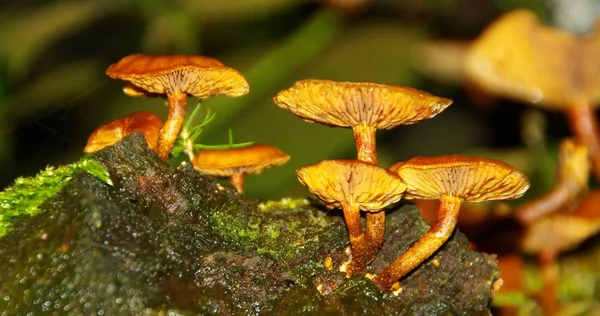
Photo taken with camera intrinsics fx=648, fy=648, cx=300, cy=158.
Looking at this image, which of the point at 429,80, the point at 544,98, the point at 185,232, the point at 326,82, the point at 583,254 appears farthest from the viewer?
the point at 429,80

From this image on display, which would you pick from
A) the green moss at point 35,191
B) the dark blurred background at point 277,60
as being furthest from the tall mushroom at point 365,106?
the dark blurred background at point 277,60

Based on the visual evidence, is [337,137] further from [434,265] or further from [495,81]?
[434,265]

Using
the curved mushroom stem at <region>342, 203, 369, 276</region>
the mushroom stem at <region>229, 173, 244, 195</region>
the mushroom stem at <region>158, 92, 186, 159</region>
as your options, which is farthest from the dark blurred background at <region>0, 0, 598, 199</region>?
the curved mushroom stem at <region>342, 203, 369, 276</region>

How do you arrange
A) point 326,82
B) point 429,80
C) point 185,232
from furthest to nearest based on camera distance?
point 429,80
point 185,232
point 326,82

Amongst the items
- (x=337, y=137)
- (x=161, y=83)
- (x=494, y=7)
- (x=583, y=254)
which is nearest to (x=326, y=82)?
(x=161, y=83)

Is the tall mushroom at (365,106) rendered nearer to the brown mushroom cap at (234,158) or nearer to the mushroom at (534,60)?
the brown mushroom cap at (234,158)

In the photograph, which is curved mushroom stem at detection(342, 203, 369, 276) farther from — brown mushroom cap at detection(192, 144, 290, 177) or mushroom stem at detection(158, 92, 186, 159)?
mushroom stem at detection(158, 92, 186, 159)

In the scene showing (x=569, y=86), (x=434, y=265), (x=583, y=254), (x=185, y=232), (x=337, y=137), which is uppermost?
(x=185, y=232)

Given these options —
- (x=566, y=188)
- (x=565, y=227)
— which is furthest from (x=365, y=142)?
(x=566, y=188)
